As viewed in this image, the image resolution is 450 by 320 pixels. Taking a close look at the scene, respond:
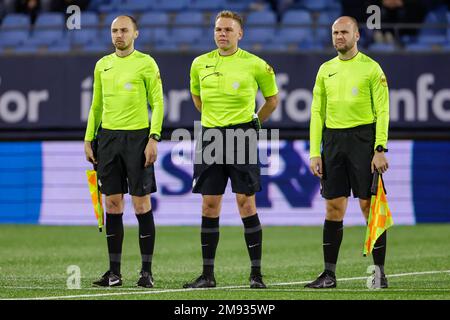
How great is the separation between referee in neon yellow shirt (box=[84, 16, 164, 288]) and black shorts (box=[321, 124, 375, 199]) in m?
1.44

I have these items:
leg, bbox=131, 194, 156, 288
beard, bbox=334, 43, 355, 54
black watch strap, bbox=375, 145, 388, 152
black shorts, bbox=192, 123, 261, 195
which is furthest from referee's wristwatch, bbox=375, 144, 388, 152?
leg, bbox=131, 194, 156, 288

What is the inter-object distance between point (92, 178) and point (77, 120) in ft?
24.5

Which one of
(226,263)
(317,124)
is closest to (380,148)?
(317,124)

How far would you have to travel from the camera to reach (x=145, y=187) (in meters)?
9.95

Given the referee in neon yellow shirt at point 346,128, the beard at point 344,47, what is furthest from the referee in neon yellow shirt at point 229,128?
the beard at point 344,47

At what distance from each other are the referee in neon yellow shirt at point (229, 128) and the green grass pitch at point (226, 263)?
0.43m

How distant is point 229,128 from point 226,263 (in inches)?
126

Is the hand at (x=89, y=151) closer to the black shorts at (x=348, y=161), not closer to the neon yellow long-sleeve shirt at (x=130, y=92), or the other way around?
the neon yellow long-sleeve shirt at (x=130, y=92)

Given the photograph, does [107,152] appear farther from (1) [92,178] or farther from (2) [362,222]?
(2) [362,222]

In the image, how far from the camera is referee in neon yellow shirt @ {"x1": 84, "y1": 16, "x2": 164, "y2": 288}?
391 inches

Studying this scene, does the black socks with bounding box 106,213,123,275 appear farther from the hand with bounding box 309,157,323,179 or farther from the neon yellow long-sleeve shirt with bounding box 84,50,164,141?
the hand with bounding box 309,157,323,179

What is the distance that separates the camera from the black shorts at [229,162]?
9758 millimetres

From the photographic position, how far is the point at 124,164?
10055 mm

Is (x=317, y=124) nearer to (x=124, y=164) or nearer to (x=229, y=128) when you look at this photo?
(x=229, y=128)
